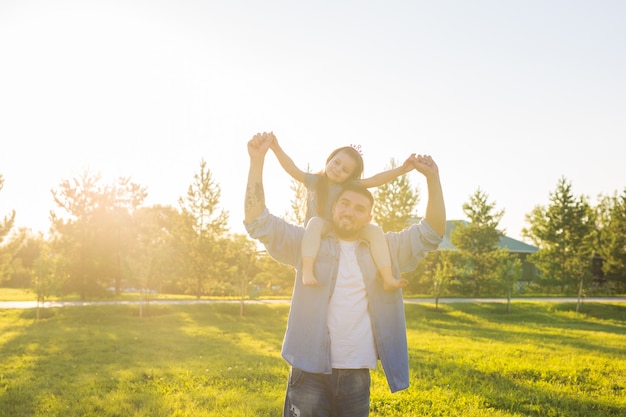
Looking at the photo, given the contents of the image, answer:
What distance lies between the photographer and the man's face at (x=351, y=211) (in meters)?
3.19

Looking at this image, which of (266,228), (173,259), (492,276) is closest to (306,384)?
(266,228)

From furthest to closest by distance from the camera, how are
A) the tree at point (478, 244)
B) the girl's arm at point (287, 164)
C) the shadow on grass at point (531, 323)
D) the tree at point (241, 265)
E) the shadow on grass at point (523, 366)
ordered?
the tree at point (478, 244) < the tree at point (241, 265) < the shadow on grass at point (531, 323) < the shadow on grass at point (523, 366) < the girl's arm at point (287, 164)

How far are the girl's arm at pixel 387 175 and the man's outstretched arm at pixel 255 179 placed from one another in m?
0.76

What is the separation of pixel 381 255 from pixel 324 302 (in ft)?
1.64

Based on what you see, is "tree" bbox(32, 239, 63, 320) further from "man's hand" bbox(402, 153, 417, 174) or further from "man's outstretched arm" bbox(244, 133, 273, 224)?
"man's hand" bbox(402, 153, 417, 174)

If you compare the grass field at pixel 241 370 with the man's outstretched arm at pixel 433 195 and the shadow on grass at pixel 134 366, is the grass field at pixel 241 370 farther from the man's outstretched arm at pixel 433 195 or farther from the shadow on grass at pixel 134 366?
the man's outstretched arm at pixel 433 195

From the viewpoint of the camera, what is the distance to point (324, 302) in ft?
10.1

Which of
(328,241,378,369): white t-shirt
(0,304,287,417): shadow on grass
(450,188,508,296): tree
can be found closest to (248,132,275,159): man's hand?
(328,241,378,369): white t-shirt

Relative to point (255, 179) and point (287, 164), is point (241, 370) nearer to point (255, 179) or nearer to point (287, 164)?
point (287, 164)

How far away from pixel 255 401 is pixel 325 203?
5029 millimetres

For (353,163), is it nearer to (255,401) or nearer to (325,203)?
(325,203)

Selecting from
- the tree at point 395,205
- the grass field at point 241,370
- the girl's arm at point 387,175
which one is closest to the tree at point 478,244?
the tree at point 395,205

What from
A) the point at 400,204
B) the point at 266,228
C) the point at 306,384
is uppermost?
the point at 400,204

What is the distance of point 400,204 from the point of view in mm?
33531
